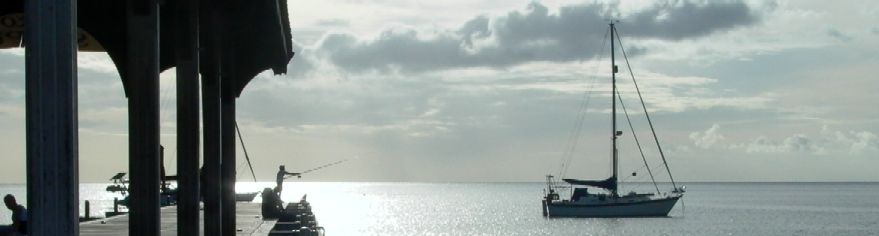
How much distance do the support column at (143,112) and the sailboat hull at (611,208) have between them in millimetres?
124432

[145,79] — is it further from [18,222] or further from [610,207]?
[610,207]

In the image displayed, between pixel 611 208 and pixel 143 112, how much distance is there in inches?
4937

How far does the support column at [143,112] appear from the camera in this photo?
10445 mm

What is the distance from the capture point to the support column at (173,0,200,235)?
13461mm

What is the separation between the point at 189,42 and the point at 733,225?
135m

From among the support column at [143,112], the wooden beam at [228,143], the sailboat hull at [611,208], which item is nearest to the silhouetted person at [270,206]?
the wooden beam at [228,143]

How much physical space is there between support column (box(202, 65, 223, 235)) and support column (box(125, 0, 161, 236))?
5.52m

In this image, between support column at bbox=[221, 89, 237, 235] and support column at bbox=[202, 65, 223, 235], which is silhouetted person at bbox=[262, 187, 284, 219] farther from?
support column at bbox=[202, 65, 223, 235]

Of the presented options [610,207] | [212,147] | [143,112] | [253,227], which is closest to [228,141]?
[212,147]

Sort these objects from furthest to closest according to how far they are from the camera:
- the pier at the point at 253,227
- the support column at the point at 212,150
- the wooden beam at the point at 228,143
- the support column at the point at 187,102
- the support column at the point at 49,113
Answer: the pier at the point at 253,227 < the wooden beam at the point at 228,143 < the support column at the point at 212,150 < the support column at the point at 187,102 < the support column at the point at 49,113

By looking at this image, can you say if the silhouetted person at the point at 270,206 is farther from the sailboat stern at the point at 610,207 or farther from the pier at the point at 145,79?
the sailboat stern at the point at 610,207

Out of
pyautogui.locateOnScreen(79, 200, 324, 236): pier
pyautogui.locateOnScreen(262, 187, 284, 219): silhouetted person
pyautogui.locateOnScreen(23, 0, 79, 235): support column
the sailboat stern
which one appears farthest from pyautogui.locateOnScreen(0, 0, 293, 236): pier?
the sailboat stern

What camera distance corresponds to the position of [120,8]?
44.3ft

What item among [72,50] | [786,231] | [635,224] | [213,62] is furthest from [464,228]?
[72,50]
